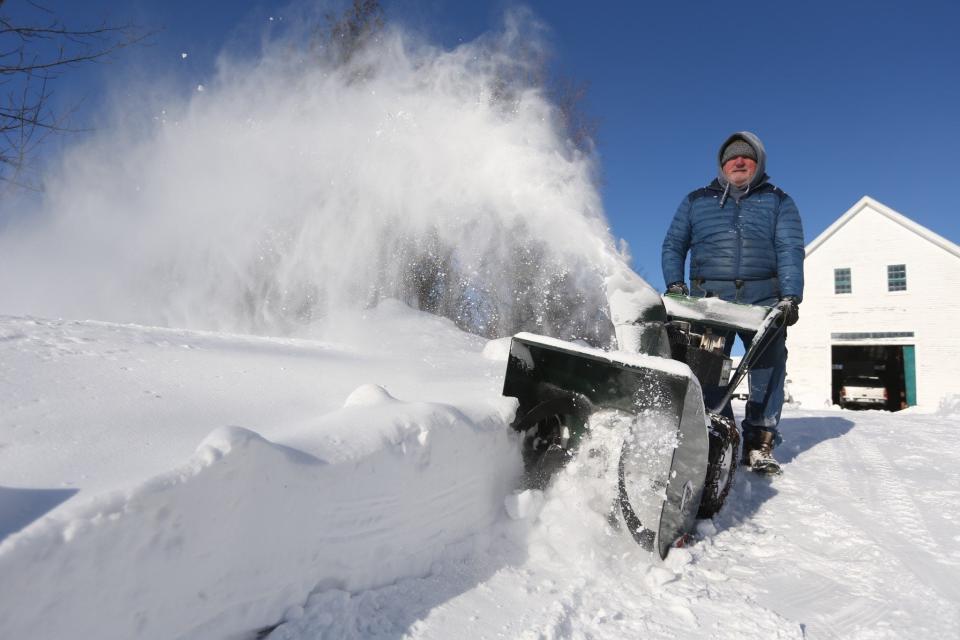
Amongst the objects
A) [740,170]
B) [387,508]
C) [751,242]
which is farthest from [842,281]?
[387,508]

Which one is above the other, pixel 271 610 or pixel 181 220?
pixel 181 220

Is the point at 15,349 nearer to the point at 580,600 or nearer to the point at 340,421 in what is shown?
the point at 340,421

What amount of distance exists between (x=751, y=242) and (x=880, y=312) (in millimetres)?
17216

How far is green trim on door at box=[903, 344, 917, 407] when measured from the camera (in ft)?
54.0

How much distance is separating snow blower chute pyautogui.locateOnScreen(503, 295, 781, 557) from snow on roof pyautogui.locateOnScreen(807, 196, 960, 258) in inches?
727

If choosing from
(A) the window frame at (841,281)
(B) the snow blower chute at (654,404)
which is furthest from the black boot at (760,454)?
(A) the window frame at (841,281)

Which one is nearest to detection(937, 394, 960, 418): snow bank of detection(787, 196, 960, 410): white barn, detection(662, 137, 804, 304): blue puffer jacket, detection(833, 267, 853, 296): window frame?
detection(787, 196, 960, 410): white barn

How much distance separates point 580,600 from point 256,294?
6229 mm

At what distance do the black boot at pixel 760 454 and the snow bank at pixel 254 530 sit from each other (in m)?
2.15

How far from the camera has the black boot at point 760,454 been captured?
11.8 feet

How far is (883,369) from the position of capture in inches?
682

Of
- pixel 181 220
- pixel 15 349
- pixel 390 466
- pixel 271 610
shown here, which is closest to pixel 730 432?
pixel 390 466

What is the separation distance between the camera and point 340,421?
2000 mm

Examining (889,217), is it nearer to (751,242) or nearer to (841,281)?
(841,281)
